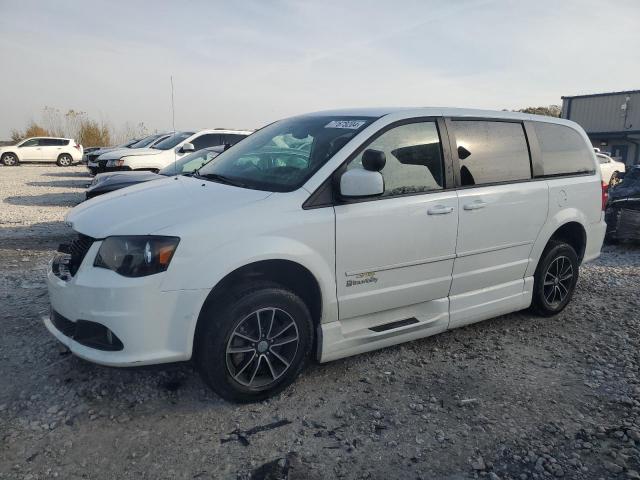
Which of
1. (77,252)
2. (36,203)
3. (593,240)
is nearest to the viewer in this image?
(77,252)

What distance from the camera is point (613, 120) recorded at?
96.7ft

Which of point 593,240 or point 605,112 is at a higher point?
point 605,112

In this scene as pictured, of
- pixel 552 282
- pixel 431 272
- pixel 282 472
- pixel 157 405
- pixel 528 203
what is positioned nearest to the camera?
pixel 282 472

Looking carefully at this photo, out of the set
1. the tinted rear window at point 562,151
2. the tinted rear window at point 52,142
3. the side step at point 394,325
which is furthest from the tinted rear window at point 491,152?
the tinted rear window at point 52,142

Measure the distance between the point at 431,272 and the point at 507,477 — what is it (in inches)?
58.8

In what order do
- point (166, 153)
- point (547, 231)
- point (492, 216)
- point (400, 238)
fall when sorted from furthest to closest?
1. point (166, 153)
2. point (547, 231)
3. point (492, 216)
4. point (400, 238)

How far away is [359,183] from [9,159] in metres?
27.2

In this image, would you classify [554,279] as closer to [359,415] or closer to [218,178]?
[359,415]

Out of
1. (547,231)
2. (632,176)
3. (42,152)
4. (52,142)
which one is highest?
(52,142)

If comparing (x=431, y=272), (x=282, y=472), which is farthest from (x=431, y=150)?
(x=282, y=472)

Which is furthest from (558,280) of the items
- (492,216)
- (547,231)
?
(492,216)

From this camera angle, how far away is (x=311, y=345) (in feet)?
11.0

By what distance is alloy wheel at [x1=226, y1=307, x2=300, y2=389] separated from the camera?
310cm

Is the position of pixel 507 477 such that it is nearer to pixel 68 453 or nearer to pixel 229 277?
pixel 229 277
